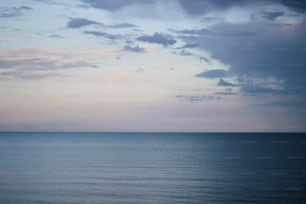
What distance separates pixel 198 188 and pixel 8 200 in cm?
2758

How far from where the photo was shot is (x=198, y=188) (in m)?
58.1

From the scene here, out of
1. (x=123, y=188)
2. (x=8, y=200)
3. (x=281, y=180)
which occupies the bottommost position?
(x=8, y=200)

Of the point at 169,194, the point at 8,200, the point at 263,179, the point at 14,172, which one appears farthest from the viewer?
the point at 14,172

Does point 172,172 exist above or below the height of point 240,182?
above

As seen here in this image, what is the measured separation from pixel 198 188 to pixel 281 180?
58.5 feet

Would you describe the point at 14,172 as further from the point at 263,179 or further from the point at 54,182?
the point at 263,179

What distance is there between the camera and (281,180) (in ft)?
218

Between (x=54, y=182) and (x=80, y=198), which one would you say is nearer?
(x=80, y=198)

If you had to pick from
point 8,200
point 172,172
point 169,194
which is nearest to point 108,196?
point 169,194

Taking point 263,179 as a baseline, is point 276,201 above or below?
Result: below

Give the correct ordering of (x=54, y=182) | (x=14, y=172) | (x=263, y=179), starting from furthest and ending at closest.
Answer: (x=14, y=172), (x=263, y=179), (x=54, y=182)

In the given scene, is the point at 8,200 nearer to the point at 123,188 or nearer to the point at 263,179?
the point at 123,188

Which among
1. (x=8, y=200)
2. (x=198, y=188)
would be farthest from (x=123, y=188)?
(x=8, y=200)

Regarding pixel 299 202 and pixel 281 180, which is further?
pixel 281 180
